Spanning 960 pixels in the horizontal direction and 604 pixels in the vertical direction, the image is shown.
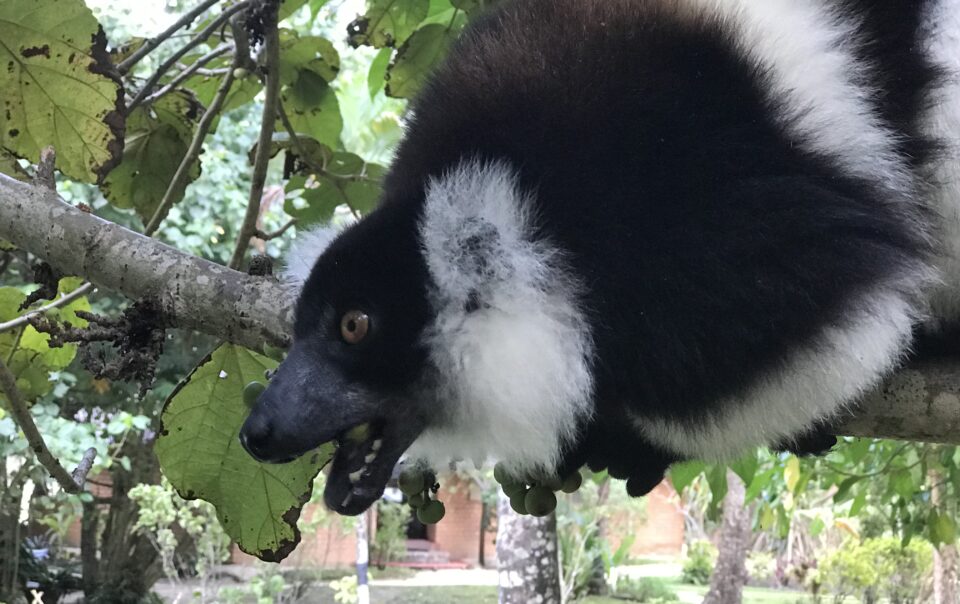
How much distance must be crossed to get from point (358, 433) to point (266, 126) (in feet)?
3.81

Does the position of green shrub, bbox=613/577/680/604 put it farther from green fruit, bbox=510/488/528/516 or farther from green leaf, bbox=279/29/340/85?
green fruit, bbox=510/488/528/516

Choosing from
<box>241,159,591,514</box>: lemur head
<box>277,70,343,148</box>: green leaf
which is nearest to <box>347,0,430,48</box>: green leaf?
<box>277,70,343,148</box>: green leaf

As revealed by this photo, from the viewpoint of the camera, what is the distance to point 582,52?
1.35m

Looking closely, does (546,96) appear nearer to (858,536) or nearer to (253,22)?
(253,22)

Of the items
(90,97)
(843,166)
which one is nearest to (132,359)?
(90,97)

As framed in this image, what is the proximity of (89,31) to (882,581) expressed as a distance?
12.8 meters

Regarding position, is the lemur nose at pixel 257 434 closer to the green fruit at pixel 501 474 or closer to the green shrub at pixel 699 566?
the green fruit at pixel 501 474

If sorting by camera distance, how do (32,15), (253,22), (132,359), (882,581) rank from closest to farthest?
(132,359) < (32,15) < (253,22) < (882,581)

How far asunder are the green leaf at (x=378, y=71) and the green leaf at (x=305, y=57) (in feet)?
0.42

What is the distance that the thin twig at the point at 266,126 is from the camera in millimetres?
2188

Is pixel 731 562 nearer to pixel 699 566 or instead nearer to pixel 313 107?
pixel 699 566

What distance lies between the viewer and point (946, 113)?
1408mm

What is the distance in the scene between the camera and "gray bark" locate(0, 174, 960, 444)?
4.46 ft

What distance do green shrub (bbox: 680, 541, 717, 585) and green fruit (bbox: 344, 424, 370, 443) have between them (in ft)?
54.3
